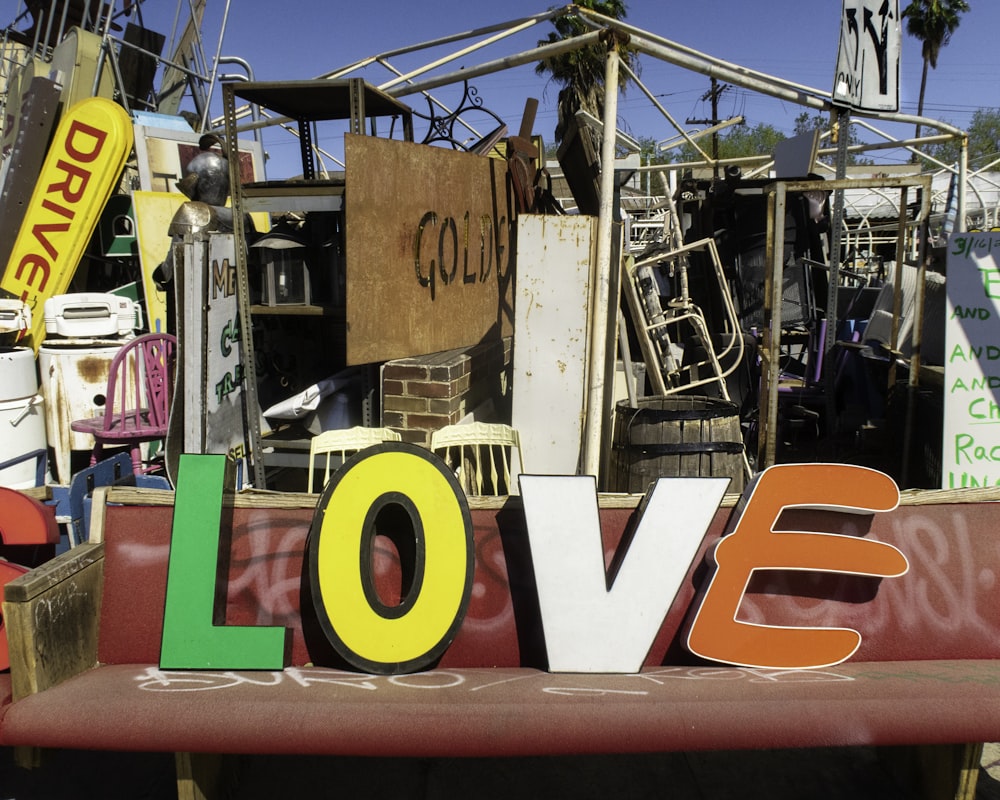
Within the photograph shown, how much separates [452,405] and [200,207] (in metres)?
2.17

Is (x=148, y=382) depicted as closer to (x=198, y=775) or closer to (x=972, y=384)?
(x=198, y=775)

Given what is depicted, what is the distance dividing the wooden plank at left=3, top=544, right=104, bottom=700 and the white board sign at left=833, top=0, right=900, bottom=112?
14.5 feet

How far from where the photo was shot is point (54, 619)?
2258mm

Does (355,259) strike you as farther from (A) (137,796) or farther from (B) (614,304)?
(A) (137,796)

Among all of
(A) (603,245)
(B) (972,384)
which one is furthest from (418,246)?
(B) (972,384)

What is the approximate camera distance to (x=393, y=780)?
261 cm

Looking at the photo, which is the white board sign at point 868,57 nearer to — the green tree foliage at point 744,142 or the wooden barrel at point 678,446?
the wooden barrel at point 678,446

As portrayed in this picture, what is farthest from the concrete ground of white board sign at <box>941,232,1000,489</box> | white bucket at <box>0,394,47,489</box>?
white bucket at <box>0,394,47,489</box>

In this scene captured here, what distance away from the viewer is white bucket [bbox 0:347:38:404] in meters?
4.56

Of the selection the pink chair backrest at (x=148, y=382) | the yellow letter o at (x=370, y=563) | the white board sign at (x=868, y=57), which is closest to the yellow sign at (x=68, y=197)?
the pink chair backrest at (x=148, y=382)

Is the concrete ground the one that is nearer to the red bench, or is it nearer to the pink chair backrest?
the red bench

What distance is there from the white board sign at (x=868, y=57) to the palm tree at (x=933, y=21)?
3821 centimetres

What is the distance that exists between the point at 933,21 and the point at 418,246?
41100 millimetres

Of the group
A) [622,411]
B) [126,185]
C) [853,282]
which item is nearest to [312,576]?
[622,411]
